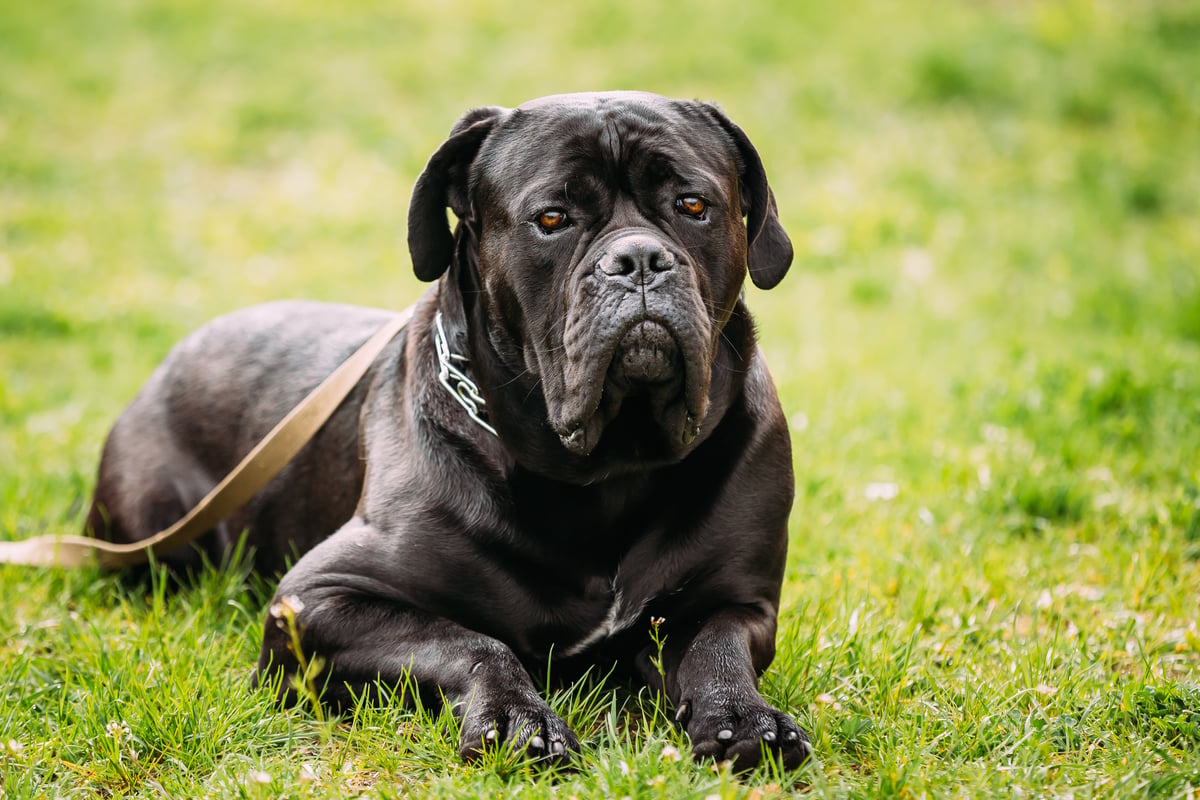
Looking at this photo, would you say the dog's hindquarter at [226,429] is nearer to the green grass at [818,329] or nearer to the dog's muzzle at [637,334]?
the green grass at [818,329]

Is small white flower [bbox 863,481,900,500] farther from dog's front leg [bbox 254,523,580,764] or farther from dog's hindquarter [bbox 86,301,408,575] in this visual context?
dog's front leg [bbox 254,523,580,764]

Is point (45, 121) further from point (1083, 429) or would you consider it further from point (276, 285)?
point (1083, 429)

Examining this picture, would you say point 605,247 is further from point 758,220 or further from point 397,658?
point 397,658

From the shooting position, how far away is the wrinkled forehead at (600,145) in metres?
3.20

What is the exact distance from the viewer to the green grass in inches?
121

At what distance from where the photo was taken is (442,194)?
3.49 m

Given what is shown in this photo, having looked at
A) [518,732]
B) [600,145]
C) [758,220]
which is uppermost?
[600,145]

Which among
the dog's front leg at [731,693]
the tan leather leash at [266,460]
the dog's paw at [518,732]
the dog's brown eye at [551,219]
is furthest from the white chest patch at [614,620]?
the tan leather leash at [266,460]

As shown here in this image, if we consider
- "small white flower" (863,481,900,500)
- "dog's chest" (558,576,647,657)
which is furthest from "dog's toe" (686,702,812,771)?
"small white flower" (863,481,900,500)

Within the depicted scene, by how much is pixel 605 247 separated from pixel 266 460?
66.0 inches

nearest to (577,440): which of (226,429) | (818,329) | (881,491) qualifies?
(226,429)

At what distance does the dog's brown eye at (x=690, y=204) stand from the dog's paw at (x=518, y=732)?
1.32m

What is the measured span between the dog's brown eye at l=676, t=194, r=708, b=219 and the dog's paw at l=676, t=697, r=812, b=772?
126 cm

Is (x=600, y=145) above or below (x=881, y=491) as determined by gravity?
above
